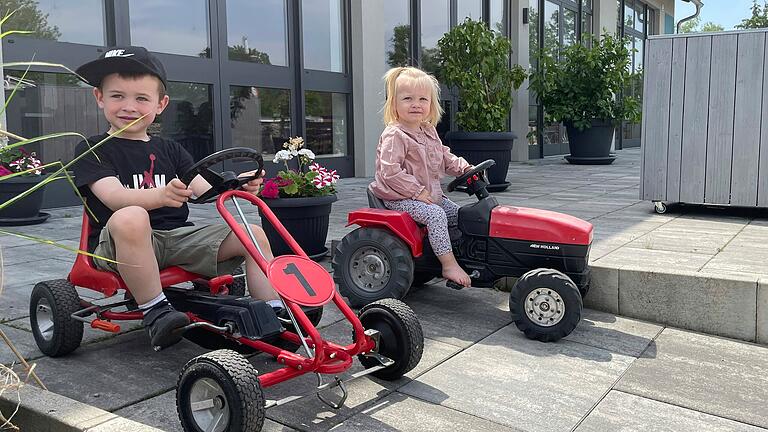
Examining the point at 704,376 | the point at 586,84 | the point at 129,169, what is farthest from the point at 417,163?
the point at 586,84

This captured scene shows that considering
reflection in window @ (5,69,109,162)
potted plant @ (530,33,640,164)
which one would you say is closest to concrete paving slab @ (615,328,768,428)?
reflection in window @ (5,69,109,162)

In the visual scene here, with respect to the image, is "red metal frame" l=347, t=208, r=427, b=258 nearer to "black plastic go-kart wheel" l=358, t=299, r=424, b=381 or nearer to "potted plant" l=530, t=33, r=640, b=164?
"black plastic go-kart wheel" l=358, t=299, r=424, b=381

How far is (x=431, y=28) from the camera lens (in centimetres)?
1205

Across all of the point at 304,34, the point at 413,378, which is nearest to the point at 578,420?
the point at 413,378

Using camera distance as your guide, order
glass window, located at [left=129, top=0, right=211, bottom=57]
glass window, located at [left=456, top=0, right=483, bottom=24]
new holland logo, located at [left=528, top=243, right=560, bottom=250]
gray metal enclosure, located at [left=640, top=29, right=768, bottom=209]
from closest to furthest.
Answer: new holland logo, located at [left=528, top=243, right=560, bottom=250], gray metal enclosure, located at [left=640, top=29, right=768, bottom=209], glass window, located at [left=129, top=0, right=211, bottom=57], glass window, located at [left=456, top=0, right=483, bottom=24]

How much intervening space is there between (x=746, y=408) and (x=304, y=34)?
27.0 ft

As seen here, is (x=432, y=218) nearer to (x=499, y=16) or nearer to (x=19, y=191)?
(x=19, y=191)

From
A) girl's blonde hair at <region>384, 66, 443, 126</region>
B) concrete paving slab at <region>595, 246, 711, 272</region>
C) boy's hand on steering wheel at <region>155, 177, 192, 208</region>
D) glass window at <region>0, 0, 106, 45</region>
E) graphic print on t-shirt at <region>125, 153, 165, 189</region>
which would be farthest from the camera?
glass window at <region>0, 0, 106, 45</region>

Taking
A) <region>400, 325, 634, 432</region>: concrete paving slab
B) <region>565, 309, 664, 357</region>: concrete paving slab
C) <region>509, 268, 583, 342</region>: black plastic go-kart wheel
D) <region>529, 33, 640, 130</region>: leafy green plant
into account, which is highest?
<region>529, 33, 640, 130</region>: leafy green plant

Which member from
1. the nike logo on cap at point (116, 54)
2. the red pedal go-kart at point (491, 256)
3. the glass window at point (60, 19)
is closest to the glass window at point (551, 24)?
the glass window at point (60, 19)

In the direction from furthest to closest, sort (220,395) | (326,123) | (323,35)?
(326,123)
(323,35)
(220,395)

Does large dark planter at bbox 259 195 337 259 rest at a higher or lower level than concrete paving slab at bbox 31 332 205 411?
higher

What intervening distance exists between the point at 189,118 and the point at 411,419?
653 cm

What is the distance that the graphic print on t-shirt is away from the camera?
9.89 ft
